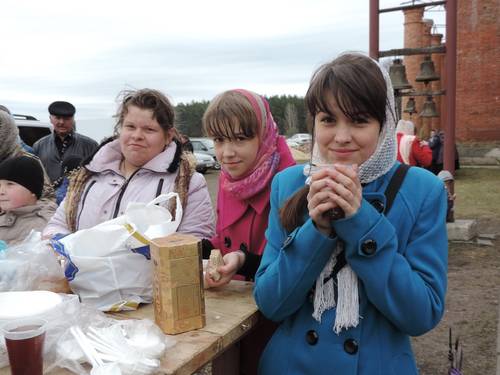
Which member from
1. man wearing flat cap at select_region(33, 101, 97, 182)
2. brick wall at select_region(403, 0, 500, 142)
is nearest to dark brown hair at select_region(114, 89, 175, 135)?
man wearing flat cap at select_region(33, 101, 97, 182)

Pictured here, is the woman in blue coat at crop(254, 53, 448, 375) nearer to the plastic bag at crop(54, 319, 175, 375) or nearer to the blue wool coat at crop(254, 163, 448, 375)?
the blue wool coat at crop(254, 163, 448, 375)

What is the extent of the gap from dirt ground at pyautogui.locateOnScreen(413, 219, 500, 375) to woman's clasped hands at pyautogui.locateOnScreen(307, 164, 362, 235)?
8.53ft

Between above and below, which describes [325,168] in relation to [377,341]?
above

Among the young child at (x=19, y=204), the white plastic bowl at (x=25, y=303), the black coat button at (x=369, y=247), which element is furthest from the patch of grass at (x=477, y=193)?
the white plastic bowl at (x=25, y=303)

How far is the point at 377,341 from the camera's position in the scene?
148 cm

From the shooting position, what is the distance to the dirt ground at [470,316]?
11.7 feet

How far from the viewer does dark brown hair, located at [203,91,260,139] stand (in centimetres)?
200

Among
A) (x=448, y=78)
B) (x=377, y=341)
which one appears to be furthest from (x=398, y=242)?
(x=448, y=78)

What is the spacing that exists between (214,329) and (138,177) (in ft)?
3.00

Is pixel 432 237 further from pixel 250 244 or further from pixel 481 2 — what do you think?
pixel 481 2

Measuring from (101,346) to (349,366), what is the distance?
71 cm

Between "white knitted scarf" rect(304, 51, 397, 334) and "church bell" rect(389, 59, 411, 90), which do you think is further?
"church bell" rect(389, 59, 411, 90)

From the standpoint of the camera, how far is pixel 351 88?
57.2 inches

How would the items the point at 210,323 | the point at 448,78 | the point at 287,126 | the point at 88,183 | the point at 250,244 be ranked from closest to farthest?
1. the point at 210,323
2. the point at 250,244
3. the point at 88,183
4. the point at 448,78
5. the point at 287,126
